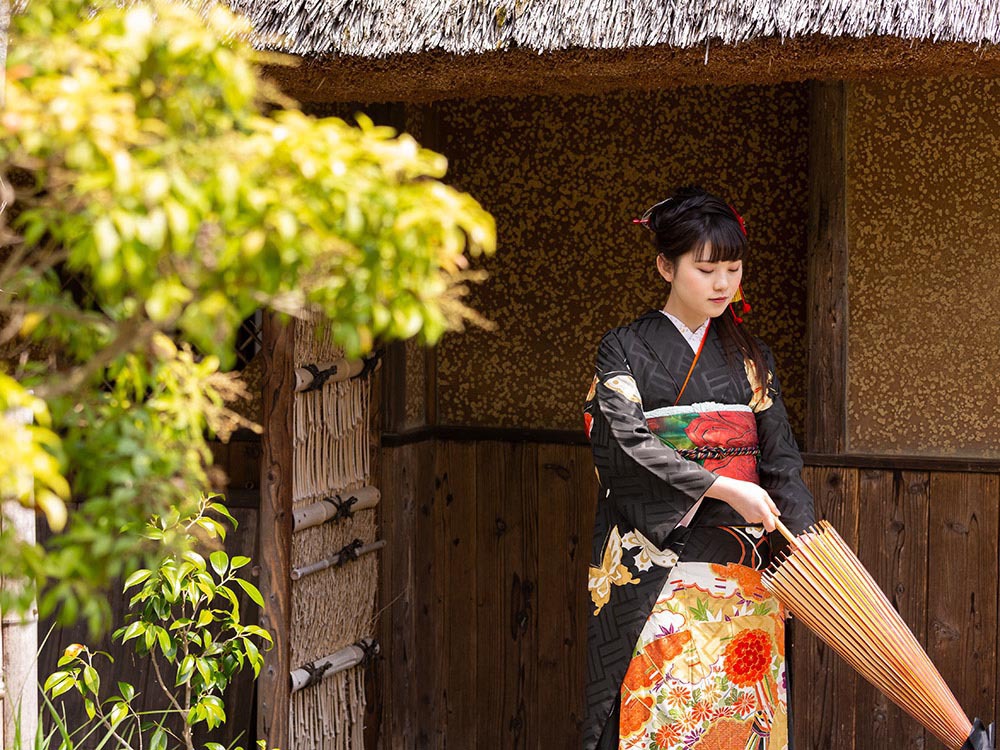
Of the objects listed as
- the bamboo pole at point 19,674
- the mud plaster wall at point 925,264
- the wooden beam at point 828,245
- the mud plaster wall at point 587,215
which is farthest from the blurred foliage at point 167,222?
the mud plaster wall at point 587,215

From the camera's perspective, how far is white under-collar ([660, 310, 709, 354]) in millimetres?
2986

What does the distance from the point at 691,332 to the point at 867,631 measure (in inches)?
31.6

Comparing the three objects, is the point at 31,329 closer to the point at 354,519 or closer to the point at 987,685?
the point at 354,519

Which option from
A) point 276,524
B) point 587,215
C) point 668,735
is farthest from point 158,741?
point 587,215

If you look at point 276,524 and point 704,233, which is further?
point 276,524

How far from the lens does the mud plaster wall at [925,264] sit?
3.55 m

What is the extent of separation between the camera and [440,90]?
10.6ft

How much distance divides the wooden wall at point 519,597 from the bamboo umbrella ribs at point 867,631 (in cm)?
98

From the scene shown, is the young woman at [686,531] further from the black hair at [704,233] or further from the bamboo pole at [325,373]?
the bamboo pole at [325,373]

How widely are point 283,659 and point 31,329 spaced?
2118 mm

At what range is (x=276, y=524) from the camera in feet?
10.7

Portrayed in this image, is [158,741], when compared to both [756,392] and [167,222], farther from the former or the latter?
[167,222]

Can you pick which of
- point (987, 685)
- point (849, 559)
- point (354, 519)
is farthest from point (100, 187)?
point (987, 685)

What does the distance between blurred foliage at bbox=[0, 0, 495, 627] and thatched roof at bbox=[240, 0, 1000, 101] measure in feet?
4.61
